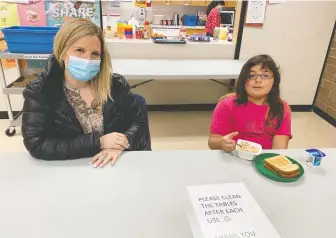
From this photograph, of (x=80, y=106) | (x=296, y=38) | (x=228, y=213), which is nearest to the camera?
→ (x=228, y=213)

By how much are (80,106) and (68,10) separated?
7.13 feet

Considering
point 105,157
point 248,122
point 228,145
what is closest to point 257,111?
point 248,122

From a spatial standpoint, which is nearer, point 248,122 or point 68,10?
point 248,122

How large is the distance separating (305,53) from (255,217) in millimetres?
3223

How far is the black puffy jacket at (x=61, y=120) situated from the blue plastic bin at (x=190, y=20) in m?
4.29

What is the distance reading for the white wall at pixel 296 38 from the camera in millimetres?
3260

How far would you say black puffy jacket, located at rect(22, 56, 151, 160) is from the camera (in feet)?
3.74

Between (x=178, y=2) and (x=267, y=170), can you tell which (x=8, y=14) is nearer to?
(x=267, y=170)

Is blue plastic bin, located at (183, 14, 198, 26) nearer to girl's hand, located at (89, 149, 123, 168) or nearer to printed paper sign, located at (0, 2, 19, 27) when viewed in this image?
printed paper sign, located at (0, 2, 19, 27)

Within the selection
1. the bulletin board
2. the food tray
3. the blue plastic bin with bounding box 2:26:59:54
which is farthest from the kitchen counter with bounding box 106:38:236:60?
the food tray

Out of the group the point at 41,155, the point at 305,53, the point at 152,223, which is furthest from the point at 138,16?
the point at 152,223

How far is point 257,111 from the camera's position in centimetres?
148

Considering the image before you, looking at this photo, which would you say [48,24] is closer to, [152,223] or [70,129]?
[70,129]

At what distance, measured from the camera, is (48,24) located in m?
3.04
